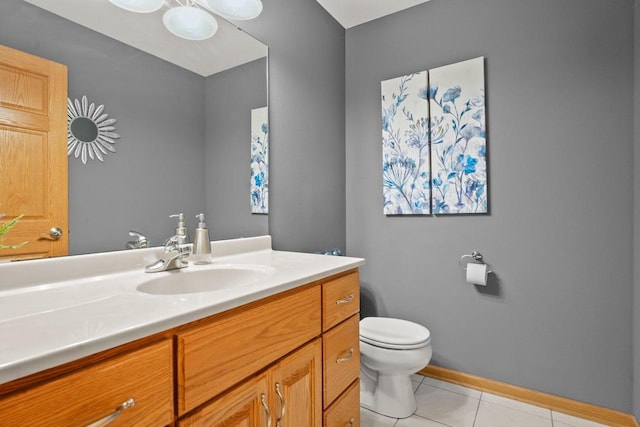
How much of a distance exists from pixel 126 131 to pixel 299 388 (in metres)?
1.03

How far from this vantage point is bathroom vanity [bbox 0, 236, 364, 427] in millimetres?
492

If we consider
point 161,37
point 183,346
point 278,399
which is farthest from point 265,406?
point 161,37

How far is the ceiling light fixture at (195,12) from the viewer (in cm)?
117

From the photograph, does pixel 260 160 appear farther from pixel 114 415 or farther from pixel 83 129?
pixel 114 415

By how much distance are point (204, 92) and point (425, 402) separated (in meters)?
1.98

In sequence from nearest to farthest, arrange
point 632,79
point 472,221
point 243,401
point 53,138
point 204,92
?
point 243,401 → point 53,138 → point 204,92 → point 632,79 → point 472,221

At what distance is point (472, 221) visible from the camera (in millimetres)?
1936

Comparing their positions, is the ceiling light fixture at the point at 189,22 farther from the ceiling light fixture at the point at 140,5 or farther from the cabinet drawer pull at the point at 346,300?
the cabinet drawer pull at the point at 346,300

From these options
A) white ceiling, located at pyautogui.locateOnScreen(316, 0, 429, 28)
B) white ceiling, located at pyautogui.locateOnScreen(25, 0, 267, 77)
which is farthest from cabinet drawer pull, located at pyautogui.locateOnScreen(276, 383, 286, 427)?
white ceiling, located at pyautogui.locateOnScreen(316, 0, 429, 28)

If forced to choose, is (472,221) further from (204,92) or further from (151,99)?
(151,99)

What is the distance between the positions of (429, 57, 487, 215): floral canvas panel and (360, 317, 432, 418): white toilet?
0.79 meters

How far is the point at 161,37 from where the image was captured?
1.24m

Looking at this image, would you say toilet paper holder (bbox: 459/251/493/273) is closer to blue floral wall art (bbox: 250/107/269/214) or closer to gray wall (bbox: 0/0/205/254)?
blue floral wall art (bbox: 250/107/269/214)

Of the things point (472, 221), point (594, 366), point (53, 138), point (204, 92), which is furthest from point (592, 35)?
point (53, 138)
